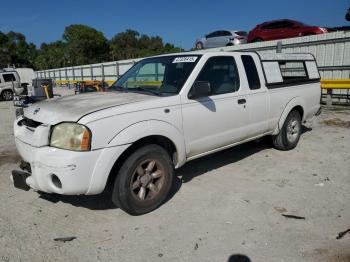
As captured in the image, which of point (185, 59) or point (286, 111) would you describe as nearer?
point (185, 59)

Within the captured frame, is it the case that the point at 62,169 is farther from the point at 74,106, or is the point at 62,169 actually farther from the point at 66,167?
the point at 74,106

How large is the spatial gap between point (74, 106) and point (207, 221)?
6.41 ft

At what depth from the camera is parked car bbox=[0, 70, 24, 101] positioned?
20.2m

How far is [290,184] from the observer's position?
4621 millimetres

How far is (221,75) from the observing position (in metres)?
4.67

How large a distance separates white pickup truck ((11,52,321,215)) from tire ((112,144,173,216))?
1cm

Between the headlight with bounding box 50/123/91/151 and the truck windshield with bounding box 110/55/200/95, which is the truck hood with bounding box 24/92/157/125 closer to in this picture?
the headlight with bounding box 50/123/91/151

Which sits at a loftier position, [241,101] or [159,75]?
[159,75]

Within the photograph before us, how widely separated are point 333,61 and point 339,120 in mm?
4529

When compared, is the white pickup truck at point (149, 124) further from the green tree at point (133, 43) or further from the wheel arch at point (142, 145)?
the green tree at point (133, 43)

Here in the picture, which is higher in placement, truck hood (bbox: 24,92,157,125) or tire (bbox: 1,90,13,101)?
truck hood (bbox: 24,92,157,125)

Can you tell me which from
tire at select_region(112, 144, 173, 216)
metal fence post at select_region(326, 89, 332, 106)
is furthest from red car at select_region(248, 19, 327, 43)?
tire at select_region(112, 144, 173, 216)

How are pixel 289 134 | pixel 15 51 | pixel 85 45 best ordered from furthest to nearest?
pixel 15 51, pixel 85 45, pixel 289 134

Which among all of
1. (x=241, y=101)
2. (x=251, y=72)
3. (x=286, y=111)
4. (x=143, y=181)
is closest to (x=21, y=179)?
(x=143, y=181)
